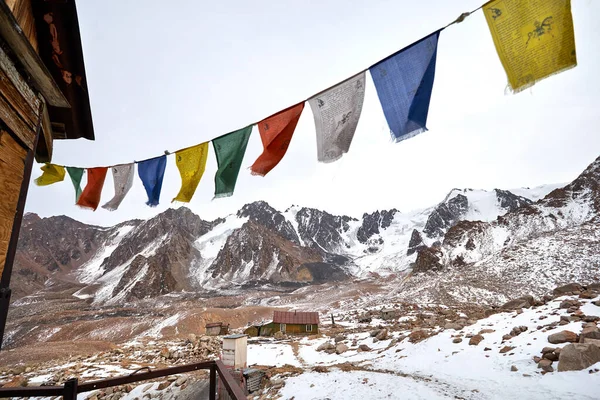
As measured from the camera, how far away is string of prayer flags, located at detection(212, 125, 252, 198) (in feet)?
21.0

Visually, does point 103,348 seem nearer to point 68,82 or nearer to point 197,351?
point 197,351

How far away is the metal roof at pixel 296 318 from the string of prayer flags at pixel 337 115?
26.3 m

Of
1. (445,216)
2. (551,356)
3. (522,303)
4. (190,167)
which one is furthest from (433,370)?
(445,216)

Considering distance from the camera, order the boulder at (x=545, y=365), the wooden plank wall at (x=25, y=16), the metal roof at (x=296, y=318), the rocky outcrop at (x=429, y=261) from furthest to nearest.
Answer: the rocky outcrop at (x=429, y=261), the metal roof at (x=296, y=318), the boulder at (x=545, y=365), the wooden plank wall at (x=25, y=16)

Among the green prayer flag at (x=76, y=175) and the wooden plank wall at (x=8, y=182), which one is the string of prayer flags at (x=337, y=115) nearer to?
the wooden plank wall at (x=8, y=182)

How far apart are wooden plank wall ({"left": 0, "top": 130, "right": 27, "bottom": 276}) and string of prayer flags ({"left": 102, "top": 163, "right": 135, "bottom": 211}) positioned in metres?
5.30

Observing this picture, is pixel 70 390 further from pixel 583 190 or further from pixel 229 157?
pixel 583 190

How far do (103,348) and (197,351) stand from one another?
15560 mm

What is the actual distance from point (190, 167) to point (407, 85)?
5.00 meters

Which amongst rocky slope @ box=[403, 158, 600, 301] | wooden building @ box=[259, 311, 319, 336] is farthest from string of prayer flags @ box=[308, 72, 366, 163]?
rocky slope @ box=[403, 158, 600, 301]

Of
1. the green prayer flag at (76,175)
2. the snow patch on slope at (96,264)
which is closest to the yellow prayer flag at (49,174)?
the green prayer flag at (76,175)

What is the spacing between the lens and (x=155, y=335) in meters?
36.8

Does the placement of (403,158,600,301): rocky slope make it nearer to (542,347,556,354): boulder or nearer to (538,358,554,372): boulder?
(542,347,556,354): boulder

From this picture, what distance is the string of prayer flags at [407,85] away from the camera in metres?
4.71
